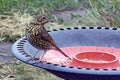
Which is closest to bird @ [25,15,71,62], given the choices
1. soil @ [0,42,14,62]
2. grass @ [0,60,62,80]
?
grass @ [0,60,62,80]

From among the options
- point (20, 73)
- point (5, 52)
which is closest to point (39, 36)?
point (20, 73)

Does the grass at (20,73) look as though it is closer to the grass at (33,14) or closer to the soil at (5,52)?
the grass at (33,14)

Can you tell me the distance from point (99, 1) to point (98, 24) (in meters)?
0.29

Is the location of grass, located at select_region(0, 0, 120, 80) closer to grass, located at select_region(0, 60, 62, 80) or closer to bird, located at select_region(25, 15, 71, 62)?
grass, located at select_region(0, 60, 62, 80)

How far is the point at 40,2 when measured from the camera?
6676 millimetres

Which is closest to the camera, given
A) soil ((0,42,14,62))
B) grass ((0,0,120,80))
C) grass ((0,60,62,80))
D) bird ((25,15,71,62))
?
bird ((25,15,71,62))

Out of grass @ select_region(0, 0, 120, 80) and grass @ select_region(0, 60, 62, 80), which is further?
grass @ select_region(0, 0, 120, 80)

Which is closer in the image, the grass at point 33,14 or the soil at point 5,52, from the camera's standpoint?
the grass at point 33,14

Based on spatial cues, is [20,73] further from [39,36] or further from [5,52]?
[39,36]

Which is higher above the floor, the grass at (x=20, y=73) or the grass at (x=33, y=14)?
the grass at (x=33, y=14)

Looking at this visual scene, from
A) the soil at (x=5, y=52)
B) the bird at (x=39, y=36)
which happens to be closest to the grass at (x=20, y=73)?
the soil at (x=5, y=52)

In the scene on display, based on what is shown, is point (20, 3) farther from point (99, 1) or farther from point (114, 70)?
point (114, 70)

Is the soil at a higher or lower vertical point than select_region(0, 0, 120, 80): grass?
lower

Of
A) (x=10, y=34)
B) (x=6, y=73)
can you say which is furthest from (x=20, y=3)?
(x=6, y=73)
